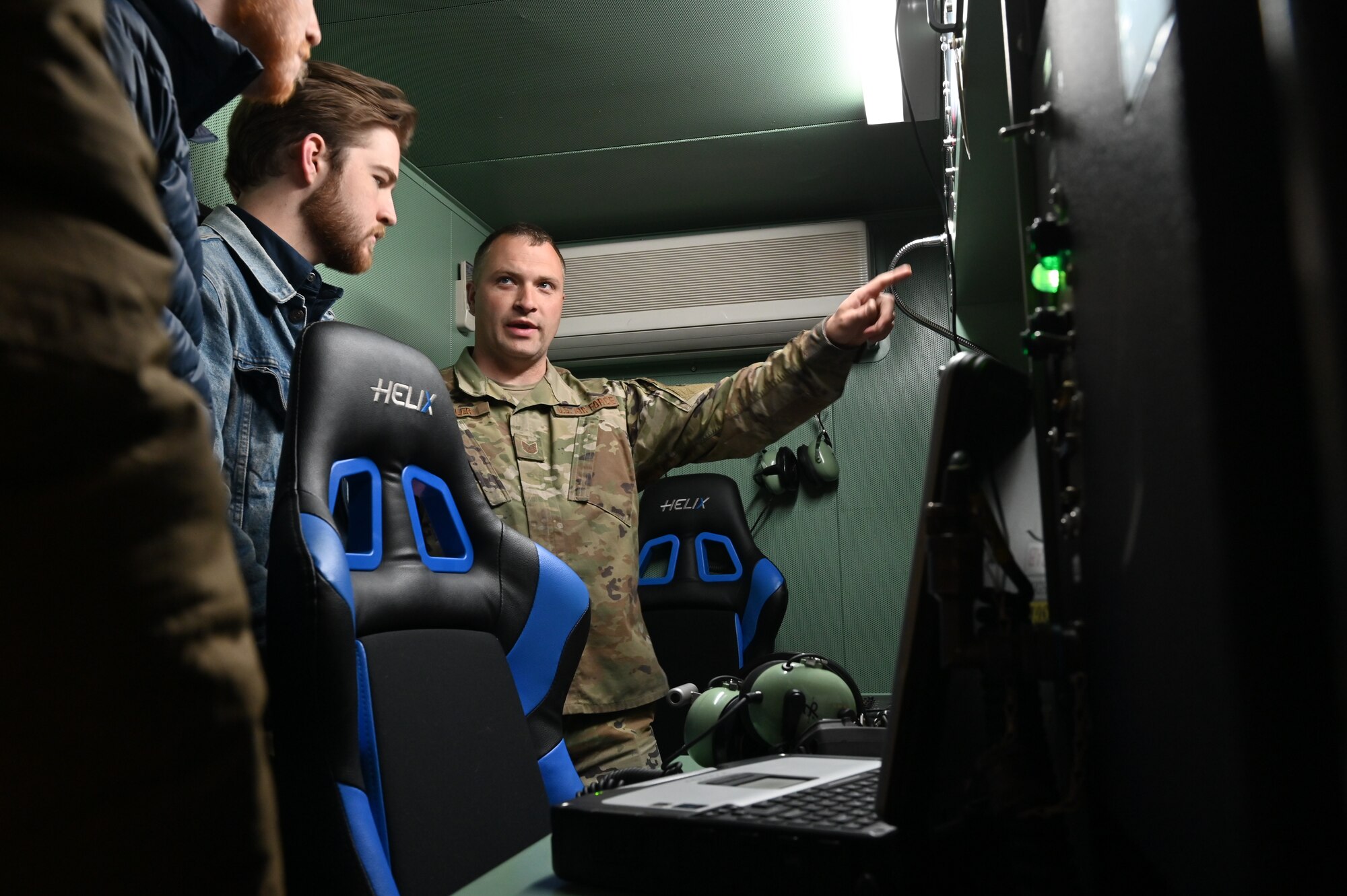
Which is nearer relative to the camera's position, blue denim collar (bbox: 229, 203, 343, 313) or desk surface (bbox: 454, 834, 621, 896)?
desk surface (bbox: 454, 834, 621, 896)

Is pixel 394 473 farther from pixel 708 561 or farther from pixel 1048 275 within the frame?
pixel 708 561

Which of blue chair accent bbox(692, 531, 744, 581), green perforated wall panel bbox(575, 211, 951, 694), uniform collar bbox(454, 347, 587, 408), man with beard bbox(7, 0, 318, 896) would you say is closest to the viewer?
man with beard bbox(7, 0, 318, 896)

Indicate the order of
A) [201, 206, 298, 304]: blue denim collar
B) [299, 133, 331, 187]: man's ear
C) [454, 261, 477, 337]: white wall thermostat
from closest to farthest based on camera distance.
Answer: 1. [201, 206, 298, 304]: blue denim collar
2. [299, 133, 331, 187]: man's ear
3. [454, 261, 477, 337]: white wall thermostat

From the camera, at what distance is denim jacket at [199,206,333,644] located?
1250 mm

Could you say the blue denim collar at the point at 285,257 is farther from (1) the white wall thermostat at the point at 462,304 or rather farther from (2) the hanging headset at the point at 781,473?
(2) the hanging headset at the point at 781,473

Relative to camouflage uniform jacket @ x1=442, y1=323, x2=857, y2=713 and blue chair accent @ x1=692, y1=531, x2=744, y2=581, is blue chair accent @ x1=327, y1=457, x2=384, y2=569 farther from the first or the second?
blue chair accent @ x1=692, y1=531, x2=744, y2=581

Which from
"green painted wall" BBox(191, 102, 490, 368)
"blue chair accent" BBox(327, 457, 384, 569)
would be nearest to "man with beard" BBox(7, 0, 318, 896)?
"blue chair accent" BBox(327, 457, 384, 569)

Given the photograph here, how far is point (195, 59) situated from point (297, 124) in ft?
2.41

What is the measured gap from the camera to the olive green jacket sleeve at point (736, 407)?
213cm

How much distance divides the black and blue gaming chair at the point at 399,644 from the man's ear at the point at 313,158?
0.69 meters

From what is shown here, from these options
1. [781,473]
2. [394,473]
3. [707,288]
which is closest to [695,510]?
[781,473]

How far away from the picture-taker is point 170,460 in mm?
220

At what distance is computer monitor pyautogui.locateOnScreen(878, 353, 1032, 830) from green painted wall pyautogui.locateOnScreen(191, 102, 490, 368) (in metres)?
2.28

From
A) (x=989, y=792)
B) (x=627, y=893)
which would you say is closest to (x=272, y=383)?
(x=627, y=893)
